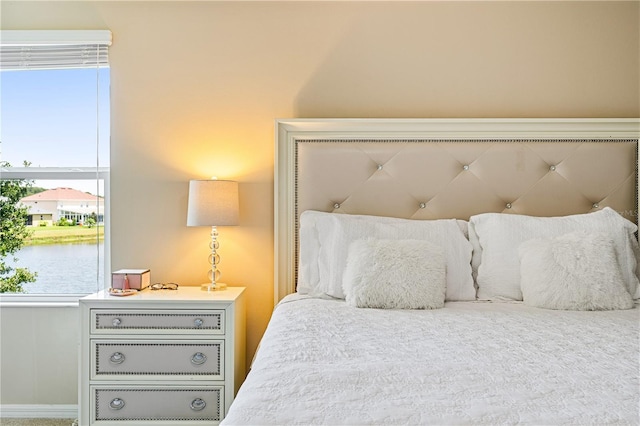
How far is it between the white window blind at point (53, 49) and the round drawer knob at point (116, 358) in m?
1.60

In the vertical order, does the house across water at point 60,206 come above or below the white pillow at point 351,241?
above

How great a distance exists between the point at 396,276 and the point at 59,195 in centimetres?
204

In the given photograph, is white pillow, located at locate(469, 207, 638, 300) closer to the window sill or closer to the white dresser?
the white dresser

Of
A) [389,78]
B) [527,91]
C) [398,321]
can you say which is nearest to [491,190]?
[527,91]

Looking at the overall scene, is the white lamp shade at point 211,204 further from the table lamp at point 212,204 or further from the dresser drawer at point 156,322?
the dresser drawer at point 156,322

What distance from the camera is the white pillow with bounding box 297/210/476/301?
224cm

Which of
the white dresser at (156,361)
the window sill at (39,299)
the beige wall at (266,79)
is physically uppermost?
the beige wall at (266,79)

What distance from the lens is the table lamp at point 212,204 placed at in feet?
7.95

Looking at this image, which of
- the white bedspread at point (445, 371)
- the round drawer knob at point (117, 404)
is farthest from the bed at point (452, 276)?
the round drawer knob at point (117, 404)

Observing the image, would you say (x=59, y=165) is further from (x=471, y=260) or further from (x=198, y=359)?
(x=471, y=260)

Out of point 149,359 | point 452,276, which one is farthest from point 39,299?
→ point 452,276

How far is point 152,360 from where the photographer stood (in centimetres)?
224

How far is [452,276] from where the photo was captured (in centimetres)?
224

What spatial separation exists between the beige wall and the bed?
0.62 ft
